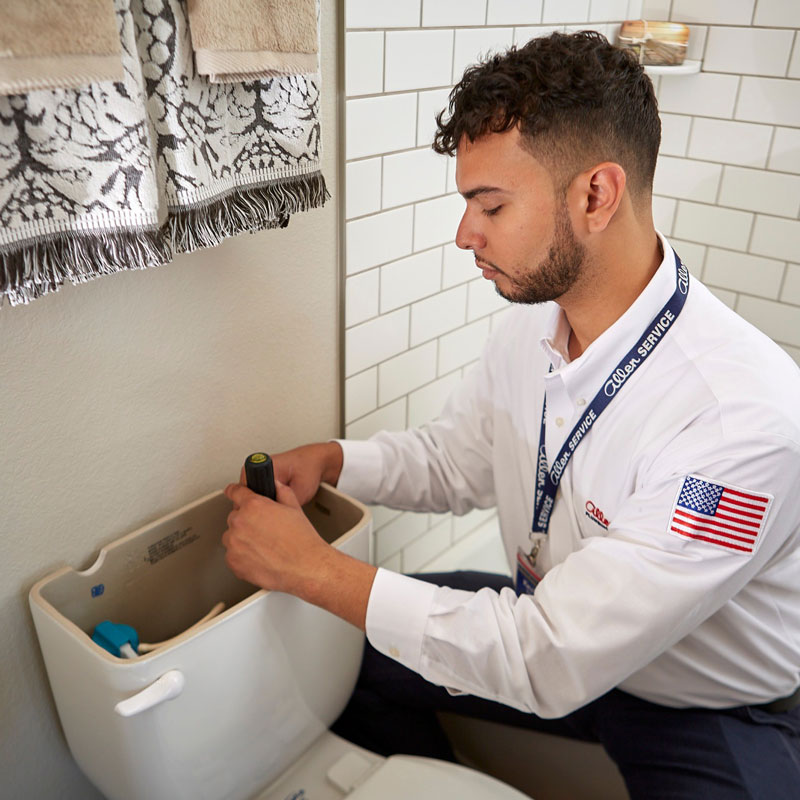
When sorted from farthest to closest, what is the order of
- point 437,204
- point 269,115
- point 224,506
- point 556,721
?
1. point 437,204
2. point 556,721
3. point 224,506
4. point 269,115

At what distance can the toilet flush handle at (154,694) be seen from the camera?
2.79 feet

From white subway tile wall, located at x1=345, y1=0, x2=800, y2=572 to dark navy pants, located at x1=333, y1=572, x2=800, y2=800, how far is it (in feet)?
1.13

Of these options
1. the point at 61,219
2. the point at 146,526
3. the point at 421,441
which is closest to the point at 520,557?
the point at 421,441

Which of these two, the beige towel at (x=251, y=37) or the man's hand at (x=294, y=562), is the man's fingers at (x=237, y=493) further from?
the beige towel at (x=251, y=37)

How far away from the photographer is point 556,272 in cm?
106

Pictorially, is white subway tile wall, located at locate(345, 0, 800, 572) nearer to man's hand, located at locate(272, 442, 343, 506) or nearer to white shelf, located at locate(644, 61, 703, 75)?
white shelf, located at locate(644, 61, 703, 75)

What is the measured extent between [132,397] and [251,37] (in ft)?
1.57

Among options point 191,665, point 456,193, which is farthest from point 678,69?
point 191,665

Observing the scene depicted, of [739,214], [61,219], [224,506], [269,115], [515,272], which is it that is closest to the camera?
[61,219]

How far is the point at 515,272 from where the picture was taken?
107 cm

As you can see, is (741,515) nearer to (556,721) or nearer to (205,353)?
(556,721)

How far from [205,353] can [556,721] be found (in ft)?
2.69

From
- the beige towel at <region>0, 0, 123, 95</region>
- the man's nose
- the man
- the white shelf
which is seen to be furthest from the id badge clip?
the white shelf

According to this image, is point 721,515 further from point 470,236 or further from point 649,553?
point 470,236
